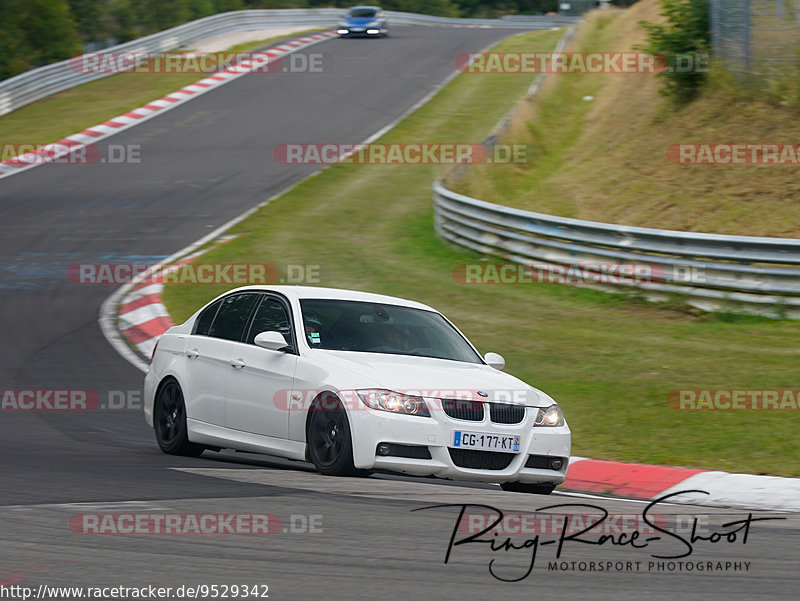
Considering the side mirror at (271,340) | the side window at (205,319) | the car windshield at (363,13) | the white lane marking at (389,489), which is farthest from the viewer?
the car windshield at (363,13)

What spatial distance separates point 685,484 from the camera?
8.75 meters

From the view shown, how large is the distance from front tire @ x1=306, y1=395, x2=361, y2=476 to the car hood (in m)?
0.18

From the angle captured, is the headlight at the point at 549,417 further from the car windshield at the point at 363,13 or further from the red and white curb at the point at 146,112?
the car windshield at the point at 363,13

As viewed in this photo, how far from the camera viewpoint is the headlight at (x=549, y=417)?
823 cm

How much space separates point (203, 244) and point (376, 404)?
46.7 ft

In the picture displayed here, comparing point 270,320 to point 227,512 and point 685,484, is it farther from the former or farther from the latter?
point 685,484

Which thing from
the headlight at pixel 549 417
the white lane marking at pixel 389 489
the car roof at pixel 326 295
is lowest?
the white lane marking at pixel 389 489

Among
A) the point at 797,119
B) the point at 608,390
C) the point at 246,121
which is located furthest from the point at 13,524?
the point at 246,121

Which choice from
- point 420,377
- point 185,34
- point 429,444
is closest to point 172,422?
point 420,377

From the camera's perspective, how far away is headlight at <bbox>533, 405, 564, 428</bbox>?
823 cm

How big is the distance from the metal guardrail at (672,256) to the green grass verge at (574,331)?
13.9 inches

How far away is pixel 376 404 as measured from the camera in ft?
25.4

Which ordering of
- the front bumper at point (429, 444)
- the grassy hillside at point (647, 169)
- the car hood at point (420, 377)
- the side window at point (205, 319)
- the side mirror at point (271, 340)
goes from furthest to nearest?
the grassy hillside at point (647, 169) → the side window at point (205, 319) → the side mirror at point (271, 340) → the car hood at point (420, 377) → the front bumper at point (429, 444)

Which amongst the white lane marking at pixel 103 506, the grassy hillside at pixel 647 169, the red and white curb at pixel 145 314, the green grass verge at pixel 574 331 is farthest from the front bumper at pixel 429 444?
the grassy hillside at pixel 647 169
